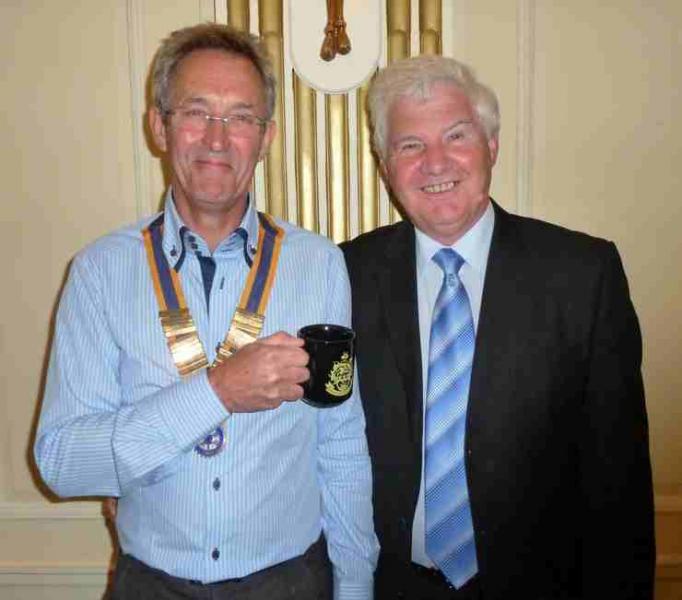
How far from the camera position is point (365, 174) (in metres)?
2.23

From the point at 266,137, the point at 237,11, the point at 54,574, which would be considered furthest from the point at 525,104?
the point at 54,574

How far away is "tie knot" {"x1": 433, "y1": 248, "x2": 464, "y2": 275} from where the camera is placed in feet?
5.32

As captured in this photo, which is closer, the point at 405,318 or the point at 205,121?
the point at 205,121

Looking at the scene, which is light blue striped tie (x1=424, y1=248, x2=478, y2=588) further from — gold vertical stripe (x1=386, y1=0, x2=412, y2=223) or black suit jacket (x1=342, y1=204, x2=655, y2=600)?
gold vertical stripe (x1=386, y1=0, x2=412, y2=223)

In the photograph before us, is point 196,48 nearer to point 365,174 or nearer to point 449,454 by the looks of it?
point 365,174

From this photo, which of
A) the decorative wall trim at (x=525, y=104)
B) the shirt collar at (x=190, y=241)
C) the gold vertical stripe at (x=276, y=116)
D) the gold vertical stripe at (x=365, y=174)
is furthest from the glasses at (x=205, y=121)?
the decorative wall trim at (x=525, y=104)

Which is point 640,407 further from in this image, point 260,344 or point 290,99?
point 290,99

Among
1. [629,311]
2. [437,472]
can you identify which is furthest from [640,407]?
[437,472]

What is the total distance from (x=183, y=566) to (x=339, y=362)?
552mm

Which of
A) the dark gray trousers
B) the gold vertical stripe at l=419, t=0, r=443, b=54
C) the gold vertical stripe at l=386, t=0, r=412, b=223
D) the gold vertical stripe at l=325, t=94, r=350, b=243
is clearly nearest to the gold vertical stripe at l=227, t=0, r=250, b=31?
the gold vertical stripe at l=325, t=94, r=350, b=243

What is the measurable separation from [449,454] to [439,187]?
671 millimetres

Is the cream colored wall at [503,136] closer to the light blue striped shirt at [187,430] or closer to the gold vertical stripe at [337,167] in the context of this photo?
the gold vertical stripe at [337,167]

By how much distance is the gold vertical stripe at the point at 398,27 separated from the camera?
213 cm

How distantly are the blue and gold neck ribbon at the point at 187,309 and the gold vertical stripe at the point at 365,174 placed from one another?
2.84 ft
